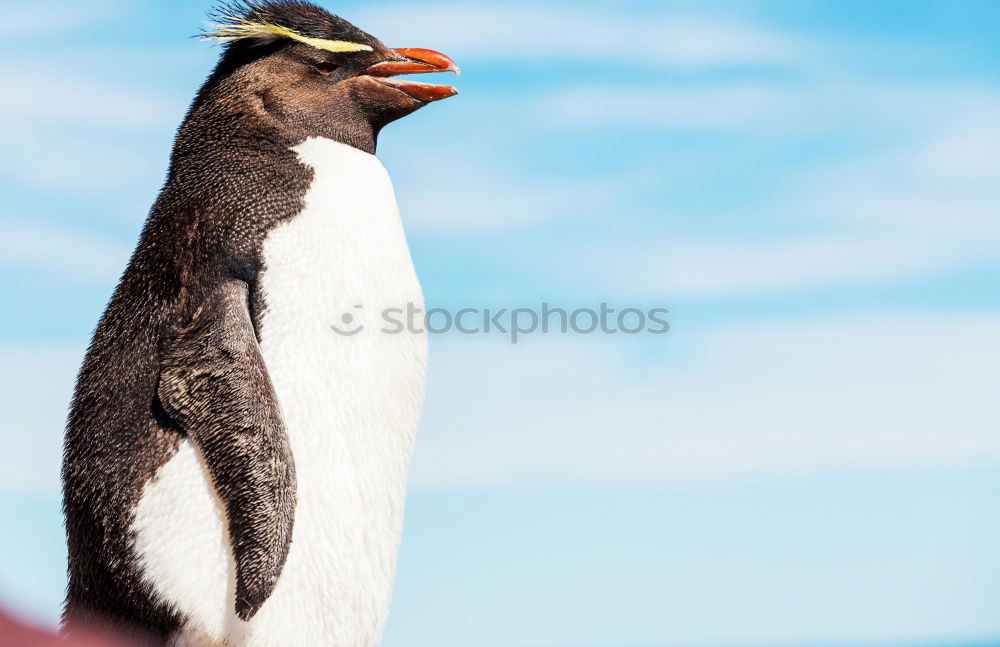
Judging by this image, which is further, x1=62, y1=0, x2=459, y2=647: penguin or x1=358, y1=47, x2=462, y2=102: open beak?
x1=358, y1=47, x2=462, y2=102: open beak

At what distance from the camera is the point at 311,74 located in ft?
14.1

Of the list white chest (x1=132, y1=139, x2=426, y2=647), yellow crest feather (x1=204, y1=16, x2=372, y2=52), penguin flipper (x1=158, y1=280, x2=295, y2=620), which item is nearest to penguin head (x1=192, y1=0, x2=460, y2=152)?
yellow crest feather (x1=204, y1=16, x2=372, y2=52)

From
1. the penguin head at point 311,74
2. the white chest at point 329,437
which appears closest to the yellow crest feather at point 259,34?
the penguin head at point 311,74

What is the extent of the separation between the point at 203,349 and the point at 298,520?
69 centimetres

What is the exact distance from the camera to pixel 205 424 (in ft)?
11.3

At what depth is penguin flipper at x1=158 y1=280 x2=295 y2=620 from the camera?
3.34 meters

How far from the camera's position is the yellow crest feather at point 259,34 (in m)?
4.31

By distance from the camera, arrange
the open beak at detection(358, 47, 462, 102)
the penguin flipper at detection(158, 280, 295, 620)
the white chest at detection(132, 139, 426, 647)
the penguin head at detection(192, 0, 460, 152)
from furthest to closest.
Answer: the open beak at detection(358, 47, 462, 102) < the penguin head at detection(192, 0, 460, 152) < the white chest at detection(132, 139, 426, 647) < the penguin flipper at detection(158, 280, 295, 620)

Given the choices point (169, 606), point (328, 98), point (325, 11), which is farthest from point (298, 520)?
point (325, 11)

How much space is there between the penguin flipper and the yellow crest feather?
1.36 m

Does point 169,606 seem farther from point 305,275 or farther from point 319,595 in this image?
point 305,275

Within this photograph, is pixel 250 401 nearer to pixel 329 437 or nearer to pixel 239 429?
pixel 239 429

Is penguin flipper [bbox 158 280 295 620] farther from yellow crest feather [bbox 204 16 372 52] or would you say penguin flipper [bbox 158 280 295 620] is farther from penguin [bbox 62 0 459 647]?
yellow crest feather [bbox 204 16 372 52]

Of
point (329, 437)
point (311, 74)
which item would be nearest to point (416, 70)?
point (311, 74)
